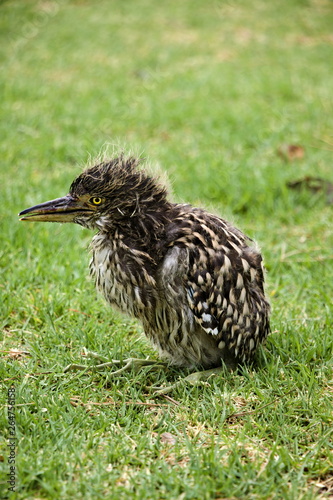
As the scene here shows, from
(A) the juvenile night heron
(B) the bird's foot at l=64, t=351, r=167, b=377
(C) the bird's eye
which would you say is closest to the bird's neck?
(A) the juvenile night heron

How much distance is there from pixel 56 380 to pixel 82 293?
3.63 ft

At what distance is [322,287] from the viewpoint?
16.2 ft

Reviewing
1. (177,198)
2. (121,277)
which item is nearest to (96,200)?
(121,277)

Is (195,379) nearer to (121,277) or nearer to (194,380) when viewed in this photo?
(194,380)

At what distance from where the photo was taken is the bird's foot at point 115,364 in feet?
12.3

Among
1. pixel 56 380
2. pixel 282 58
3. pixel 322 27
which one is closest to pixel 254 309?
pixel 56 380

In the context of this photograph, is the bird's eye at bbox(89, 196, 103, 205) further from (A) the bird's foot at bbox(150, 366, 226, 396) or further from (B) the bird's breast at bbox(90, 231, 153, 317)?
(A) the bird's foot at bbox(150, 366, 226, 396)

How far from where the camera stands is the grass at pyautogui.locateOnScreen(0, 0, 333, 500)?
3.02 meters

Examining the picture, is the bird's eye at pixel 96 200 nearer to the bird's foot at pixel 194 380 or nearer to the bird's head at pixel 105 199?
the bird's head at pixel 105 199

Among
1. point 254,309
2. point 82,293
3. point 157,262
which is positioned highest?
point 157,262

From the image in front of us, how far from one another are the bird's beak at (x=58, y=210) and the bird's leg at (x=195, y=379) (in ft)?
3.71

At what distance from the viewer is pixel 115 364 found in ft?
12.7

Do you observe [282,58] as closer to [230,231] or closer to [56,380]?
[230,231]

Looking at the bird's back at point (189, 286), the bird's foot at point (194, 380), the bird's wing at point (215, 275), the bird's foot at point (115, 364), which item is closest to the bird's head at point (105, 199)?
the bird's back at point (189, 286)
